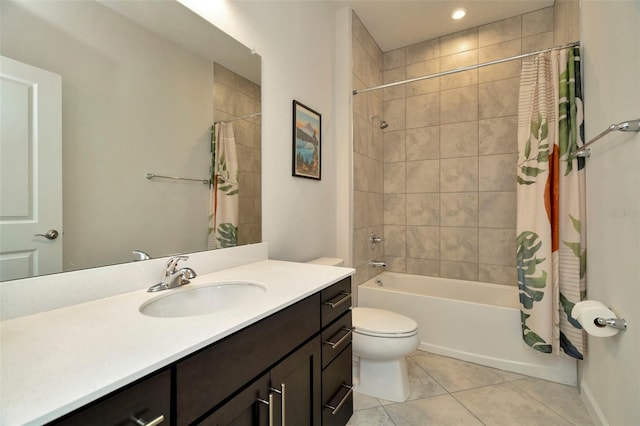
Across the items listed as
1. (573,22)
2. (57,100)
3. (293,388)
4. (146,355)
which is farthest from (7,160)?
(573,22)

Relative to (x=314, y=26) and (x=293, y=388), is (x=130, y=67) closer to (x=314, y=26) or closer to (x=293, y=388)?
(x=293, y=388)

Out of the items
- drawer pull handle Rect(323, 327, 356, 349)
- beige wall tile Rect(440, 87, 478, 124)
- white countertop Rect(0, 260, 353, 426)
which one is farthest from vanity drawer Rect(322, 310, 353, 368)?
beige wall tile Rect(440, 87, 478, 124)

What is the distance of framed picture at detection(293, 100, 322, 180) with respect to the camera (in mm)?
1863

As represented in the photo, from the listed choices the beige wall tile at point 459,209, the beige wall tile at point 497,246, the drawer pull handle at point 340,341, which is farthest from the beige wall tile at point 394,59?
the drawer pull handle at point 340,341

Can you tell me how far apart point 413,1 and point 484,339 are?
2.62 m

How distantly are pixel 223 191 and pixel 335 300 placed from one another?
729mm

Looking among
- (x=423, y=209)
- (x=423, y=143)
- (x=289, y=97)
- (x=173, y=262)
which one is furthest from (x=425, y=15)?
(x=173, y=262)

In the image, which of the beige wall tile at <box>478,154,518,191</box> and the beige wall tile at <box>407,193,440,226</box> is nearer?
the beige wall tile at <box>478,154,518,191</box>

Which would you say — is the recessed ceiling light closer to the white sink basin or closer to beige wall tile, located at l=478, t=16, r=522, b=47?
beige wall tile, located at l=478, t=16, r=522, b=47

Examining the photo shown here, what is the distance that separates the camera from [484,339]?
2082 mm

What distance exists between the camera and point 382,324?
5.74 ft

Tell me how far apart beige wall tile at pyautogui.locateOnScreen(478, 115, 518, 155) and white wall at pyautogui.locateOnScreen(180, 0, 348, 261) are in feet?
4.67

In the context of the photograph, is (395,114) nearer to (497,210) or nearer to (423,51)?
(423,51)

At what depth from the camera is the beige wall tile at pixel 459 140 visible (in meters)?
2.70
